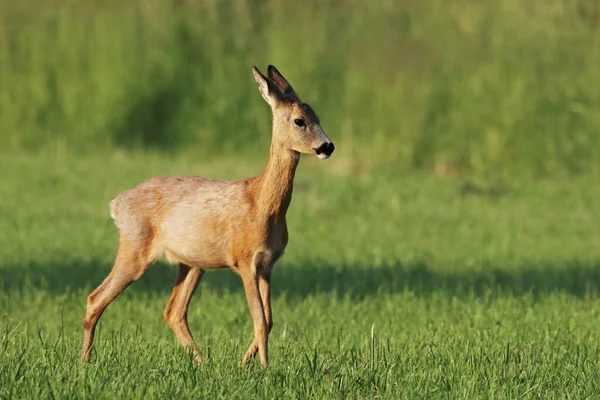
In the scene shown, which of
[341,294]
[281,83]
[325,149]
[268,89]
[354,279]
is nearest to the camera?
[325,149]

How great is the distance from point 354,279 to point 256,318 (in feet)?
Result: 14.6

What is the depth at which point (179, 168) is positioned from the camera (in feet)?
55.3

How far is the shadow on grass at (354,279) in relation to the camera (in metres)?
10.3

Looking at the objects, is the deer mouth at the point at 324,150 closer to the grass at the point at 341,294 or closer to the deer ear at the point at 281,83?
the deer ear at the point at 281,83

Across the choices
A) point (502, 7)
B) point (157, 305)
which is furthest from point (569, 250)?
point (502, 7)

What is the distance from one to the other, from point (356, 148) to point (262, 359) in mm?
11541

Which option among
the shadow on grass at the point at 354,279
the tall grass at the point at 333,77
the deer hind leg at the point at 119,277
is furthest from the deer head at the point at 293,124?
the tall grass at the point at 333,77

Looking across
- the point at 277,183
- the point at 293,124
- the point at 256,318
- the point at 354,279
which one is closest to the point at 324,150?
the point at 293,124

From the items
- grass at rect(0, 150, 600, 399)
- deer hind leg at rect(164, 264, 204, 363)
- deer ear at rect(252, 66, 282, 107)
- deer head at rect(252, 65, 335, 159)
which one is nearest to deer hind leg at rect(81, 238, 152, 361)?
grass at rect(0, 150, 600, 399)

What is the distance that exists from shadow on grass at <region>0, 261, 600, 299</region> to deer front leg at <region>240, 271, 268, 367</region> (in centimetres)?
334

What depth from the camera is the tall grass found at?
17.5 meters

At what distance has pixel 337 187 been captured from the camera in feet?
51.8

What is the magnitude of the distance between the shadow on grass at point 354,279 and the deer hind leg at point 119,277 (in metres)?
3.15

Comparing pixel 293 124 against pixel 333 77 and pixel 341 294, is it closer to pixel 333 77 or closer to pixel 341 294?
pixel 341 294
